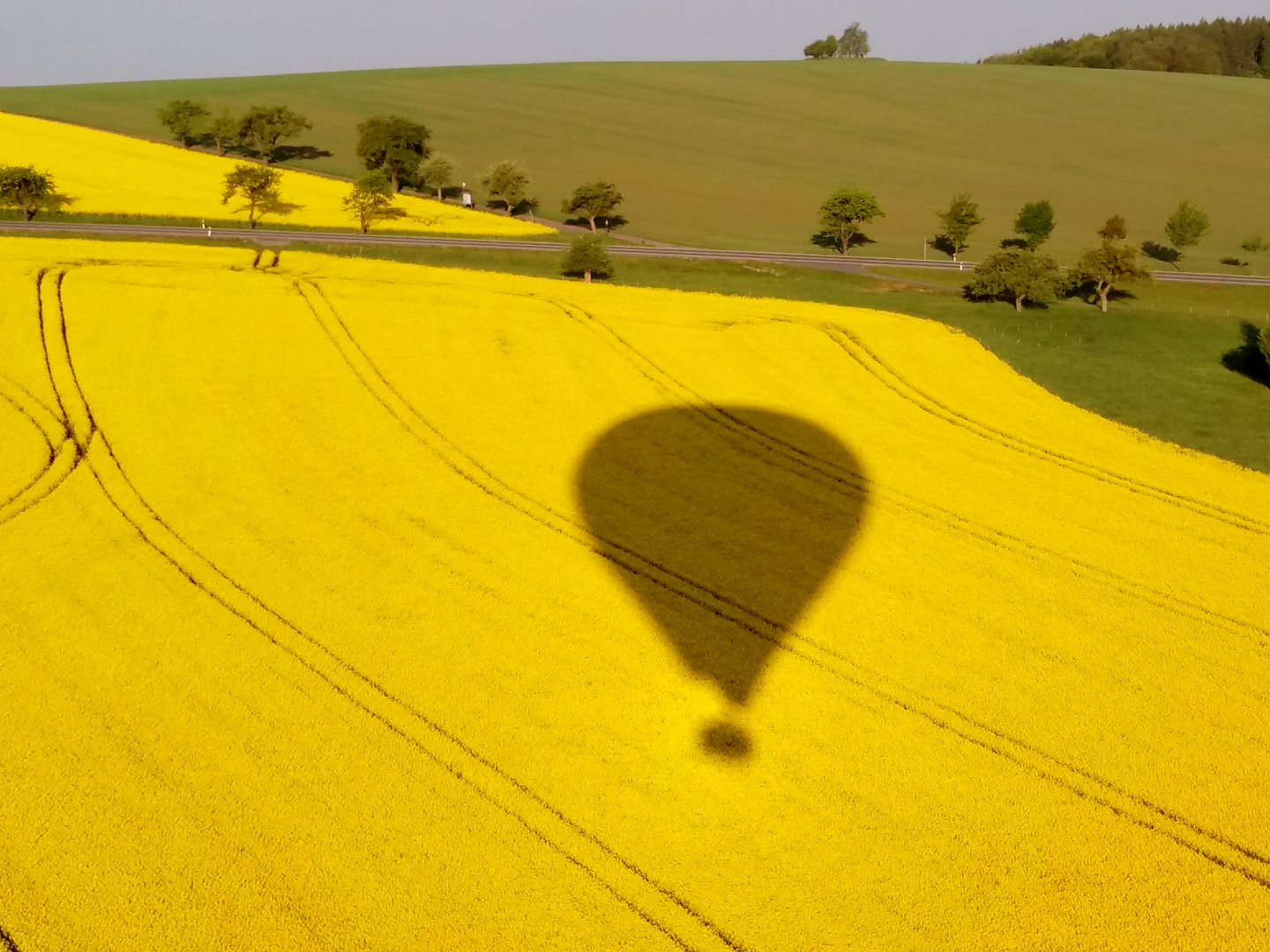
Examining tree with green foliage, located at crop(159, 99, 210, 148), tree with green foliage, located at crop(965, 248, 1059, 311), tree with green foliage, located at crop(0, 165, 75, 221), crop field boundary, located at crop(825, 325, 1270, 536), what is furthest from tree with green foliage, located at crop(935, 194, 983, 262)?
tree with green foliage, located at crop(159, 99, 210, 148)

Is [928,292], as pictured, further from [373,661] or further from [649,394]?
[373,661]

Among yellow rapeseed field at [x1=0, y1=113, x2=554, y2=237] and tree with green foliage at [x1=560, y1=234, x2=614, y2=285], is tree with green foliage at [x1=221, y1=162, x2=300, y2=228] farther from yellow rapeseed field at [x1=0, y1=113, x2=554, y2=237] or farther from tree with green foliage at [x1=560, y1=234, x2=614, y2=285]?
tree with green foliage at [x1=560, y1=234, x2=614, y2=285]

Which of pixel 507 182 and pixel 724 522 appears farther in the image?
pixel 507 182

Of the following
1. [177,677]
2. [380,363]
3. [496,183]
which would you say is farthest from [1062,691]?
[496,183]

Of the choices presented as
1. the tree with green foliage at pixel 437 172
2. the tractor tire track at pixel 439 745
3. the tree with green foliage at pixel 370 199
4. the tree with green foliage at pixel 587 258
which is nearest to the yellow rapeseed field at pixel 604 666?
the tractor tire track at pixel 439 745

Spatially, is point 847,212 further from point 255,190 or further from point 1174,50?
point 1174,50

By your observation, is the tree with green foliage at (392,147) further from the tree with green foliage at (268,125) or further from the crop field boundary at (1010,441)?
the crop field boundary at (1010,441)

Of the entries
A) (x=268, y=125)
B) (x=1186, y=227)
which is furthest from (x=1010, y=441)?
(x=268, y=125)
